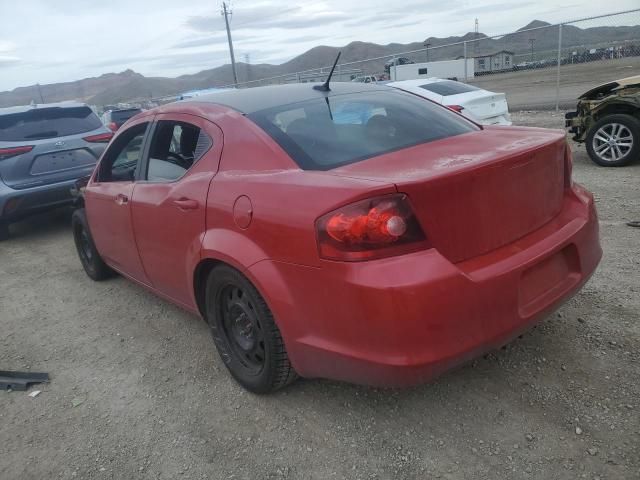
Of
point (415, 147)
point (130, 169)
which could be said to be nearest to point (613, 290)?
point (415, 147)

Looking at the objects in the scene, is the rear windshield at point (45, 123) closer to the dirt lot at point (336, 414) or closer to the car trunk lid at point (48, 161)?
the car trunk lid at point (48, 161)

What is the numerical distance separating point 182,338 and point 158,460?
123 centimetres

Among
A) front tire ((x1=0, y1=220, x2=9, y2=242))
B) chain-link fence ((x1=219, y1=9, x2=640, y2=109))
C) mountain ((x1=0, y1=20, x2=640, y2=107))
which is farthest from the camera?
mountain ((x1=0, y1=20, x2=640, y2=107))

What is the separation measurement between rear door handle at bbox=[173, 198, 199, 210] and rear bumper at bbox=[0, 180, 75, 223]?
4.22 m

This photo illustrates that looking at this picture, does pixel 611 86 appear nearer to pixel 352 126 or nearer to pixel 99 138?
pixel 352 126

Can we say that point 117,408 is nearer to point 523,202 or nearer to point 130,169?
point 130,169

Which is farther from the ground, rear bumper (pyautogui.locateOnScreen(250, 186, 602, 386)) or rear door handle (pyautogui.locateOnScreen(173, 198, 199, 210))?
rear door handle (pyautogui.locateOnScreen(173, 198, 199, 210))

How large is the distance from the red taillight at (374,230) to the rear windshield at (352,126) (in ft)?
1.41

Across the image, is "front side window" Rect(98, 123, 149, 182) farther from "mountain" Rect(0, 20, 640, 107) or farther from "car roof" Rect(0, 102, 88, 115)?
"mountain" Rect(0, 20, 640, 107)

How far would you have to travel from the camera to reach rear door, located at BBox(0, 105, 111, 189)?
6344mm

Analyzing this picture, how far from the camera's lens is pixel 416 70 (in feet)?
111

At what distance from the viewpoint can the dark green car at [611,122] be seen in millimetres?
6863

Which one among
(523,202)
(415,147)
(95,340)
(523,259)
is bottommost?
(95,340)

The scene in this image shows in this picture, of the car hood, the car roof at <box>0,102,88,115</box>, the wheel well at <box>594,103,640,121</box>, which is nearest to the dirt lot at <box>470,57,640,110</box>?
the car hood
